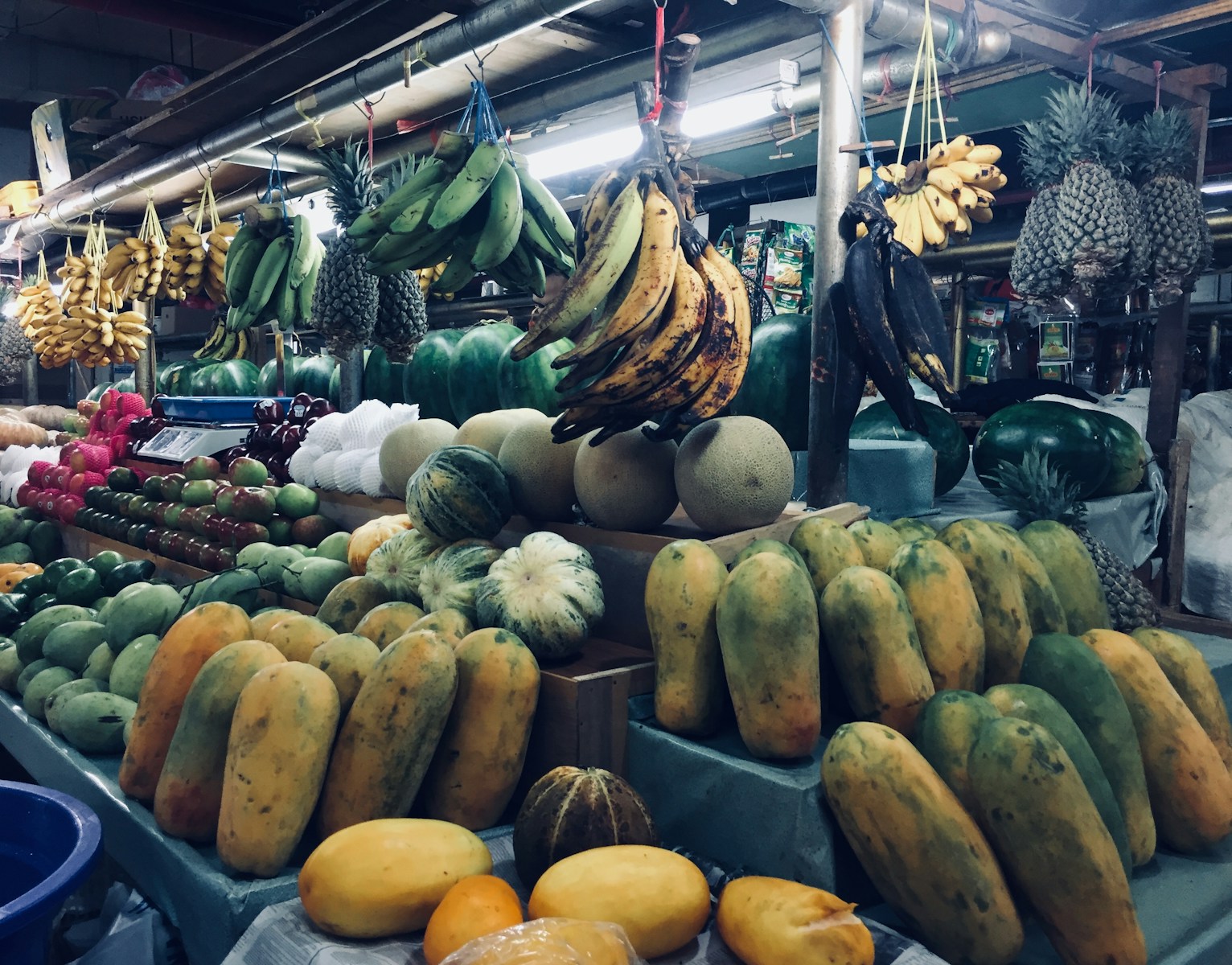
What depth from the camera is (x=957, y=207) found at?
3.44 meters

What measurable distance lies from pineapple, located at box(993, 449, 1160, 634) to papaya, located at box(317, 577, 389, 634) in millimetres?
1620

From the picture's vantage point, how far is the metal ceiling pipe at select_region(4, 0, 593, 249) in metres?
2.25

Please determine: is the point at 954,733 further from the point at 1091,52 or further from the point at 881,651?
the point at 1091,52

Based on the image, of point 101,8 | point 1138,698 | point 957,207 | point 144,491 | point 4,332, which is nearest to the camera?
point 1138,698

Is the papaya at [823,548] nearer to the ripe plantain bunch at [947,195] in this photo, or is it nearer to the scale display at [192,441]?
the ripe plantain bunch at [947,195]

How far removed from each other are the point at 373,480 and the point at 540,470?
91 cm

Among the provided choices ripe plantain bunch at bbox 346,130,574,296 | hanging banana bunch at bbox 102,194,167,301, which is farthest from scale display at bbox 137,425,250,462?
hanging banana bunch at bbox 102,194,167,301

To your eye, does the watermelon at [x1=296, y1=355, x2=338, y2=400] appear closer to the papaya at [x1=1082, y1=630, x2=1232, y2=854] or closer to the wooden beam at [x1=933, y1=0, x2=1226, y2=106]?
the wooden beam at [x1=933, y1=0, x2=1226, y2=106]

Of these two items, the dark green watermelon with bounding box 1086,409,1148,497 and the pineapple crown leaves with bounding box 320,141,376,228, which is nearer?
the dark green watermelon with bounding box 1086,409,1148,497

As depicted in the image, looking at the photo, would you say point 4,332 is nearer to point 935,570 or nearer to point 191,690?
point 191,690

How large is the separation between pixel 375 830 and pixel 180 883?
48 centimetres

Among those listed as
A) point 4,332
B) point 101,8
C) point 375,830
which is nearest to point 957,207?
point 375,830

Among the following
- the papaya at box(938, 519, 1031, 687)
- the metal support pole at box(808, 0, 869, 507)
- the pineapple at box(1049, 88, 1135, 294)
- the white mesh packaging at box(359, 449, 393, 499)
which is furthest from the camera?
the pineapple at box(1049, 88, 1135, 294)

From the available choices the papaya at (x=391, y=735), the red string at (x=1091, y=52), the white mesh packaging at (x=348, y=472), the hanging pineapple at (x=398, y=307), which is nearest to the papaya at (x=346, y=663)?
the papaya at (x=391, y=735)
